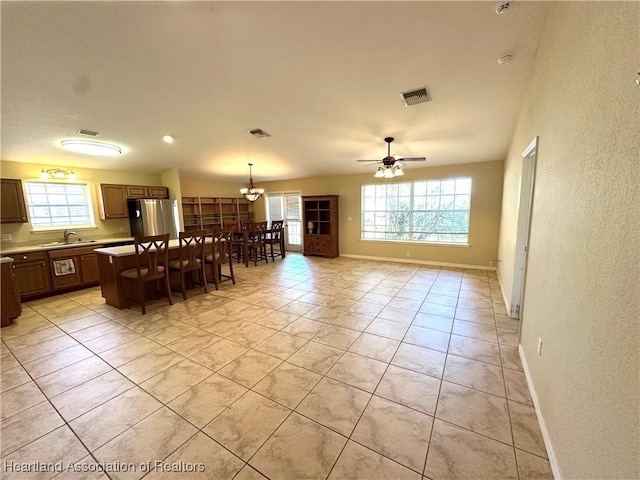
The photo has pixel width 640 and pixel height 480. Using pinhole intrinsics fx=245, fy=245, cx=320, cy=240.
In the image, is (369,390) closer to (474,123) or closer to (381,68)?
(381,68)

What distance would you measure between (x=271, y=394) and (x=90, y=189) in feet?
19.7

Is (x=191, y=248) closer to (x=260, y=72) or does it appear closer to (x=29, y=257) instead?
(x=29, y=257)

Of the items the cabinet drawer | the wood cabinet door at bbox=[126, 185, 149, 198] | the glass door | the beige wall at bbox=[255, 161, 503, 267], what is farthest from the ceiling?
the glass door

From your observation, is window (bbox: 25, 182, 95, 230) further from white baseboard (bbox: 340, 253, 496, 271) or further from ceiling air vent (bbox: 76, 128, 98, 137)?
white baseboard (bbox: 340, 253, 496, 271)

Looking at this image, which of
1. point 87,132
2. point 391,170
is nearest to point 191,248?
point 87,132

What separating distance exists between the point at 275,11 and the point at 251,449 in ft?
9.75

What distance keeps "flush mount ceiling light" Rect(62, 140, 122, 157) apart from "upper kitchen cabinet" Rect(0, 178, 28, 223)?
1160 millimetres

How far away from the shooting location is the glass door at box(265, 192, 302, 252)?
27.4ft

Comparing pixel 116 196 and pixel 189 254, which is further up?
pixel 116 196

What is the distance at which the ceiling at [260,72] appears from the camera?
1821 mm

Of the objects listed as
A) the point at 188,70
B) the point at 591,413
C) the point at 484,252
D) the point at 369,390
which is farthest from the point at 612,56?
the point at 484,252

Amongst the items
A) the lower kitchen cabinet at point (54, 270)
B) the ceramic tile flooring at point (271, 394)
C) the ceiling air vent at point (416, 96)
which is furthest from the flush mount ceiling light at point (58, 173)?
the ceiling air vent at point (416, 96)

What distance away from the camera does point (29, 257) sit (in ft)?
13.2

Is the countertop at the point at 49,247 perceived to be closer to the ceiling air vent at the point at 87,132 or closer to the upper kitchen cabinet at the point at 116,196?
the upper kitchen cabinet at the point at 116,196
